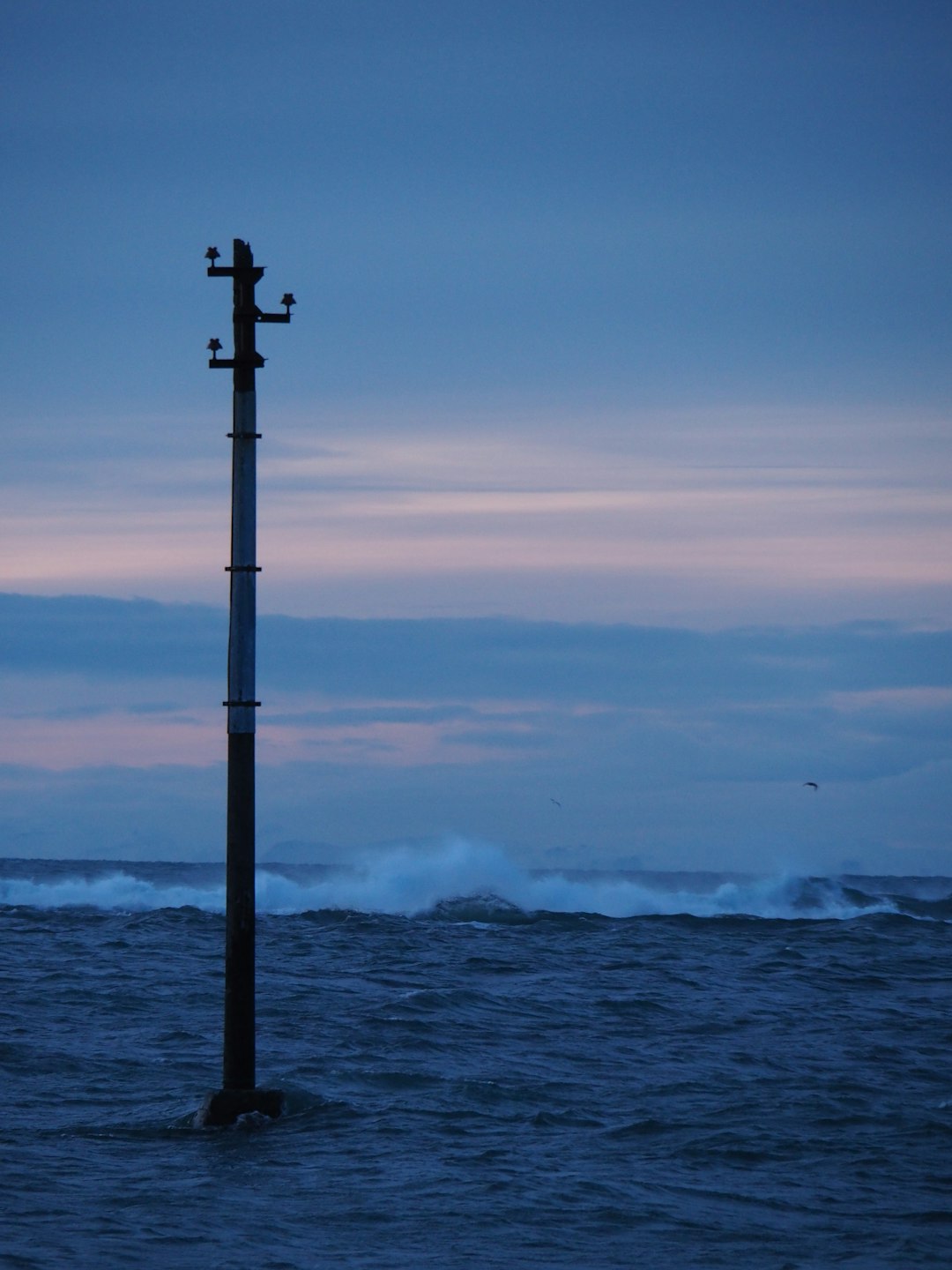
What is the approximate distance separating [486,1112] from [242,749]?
14.7 feet

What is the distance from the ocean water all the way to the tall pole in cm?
56

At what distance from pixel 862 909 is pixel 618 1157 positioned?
40.2 meters

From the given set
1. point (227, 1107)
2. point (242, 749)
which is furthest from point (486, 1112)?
point (242, 749)

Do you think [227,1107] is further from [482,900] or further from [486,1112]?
[482,900]

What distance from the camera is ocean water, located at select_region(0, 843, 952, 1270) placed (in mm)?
10477

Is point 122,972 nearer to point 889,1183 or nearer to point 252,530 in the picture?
point 252,530

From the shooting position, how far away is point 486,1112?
1455cm

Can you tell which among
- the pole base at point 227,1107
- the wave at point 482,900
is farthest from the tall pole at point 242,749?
the wave at point 482,900

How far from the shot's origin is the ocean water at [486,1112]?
10.5 meters

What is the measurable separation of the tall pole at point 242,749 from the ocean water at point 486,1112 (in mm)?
564

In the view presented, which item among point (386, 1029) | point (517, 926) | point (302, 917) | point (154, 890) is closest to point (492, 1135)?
point (386, 1029)

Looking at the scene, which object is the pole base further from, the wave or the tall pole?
the wave

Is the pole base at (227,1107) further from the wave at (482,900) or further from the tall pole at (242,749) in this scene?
the wave at (482,900)

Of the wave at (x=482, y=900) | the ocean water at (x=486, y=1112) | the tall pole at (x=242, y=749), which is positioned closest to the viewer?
the ocean water at (x=486, y=1112)
